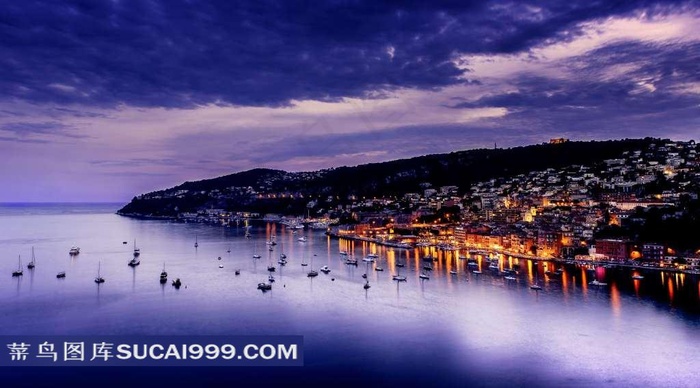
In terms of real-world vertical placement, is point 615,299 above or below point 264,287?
below

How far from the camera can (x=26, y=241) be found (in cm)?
3247

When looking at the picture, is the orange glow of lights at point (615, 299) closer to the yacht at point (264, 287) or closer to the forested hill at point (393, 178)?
the yacht at point (264, 287)

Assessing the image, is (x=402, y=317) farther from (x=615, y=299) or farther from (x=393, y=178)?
(x=393, y=178)

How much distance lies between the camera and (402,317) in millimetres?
12938

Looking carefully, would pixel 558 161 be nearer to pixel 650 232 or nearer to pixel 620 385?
pixel 650 232

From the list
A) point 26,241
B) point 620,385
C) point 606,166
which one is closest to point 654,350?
point 620,385

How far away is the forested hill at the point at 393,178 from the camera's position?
176 feet

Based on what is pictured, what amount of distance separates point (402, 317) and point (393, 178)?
1862 inches

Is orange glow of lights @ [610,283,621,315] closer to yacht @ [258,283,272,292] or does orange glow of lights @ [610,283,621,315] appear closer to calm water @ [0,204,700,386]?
calm water @ [0,204,700,386]

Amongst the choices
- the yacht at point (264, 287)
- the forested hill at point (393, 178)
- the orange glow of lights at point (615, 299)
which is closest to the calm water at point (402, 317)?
the orange glow of lights at point (615, 299)

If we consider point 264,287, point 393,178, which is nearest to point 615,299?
point 264,287

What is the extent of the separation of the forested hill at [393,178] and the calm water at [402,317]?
3428 centimetres

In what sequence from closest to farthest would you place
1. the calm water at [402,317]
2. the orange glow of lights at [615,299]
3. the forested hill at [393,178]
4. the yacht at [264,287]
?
the calm water at [402,317] < the orange glow of lights at [615,299] < the yacht at [264,287] < the forested hill at [393,178]

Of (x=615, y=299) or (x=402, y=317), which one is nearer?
(x=402, y=317)
